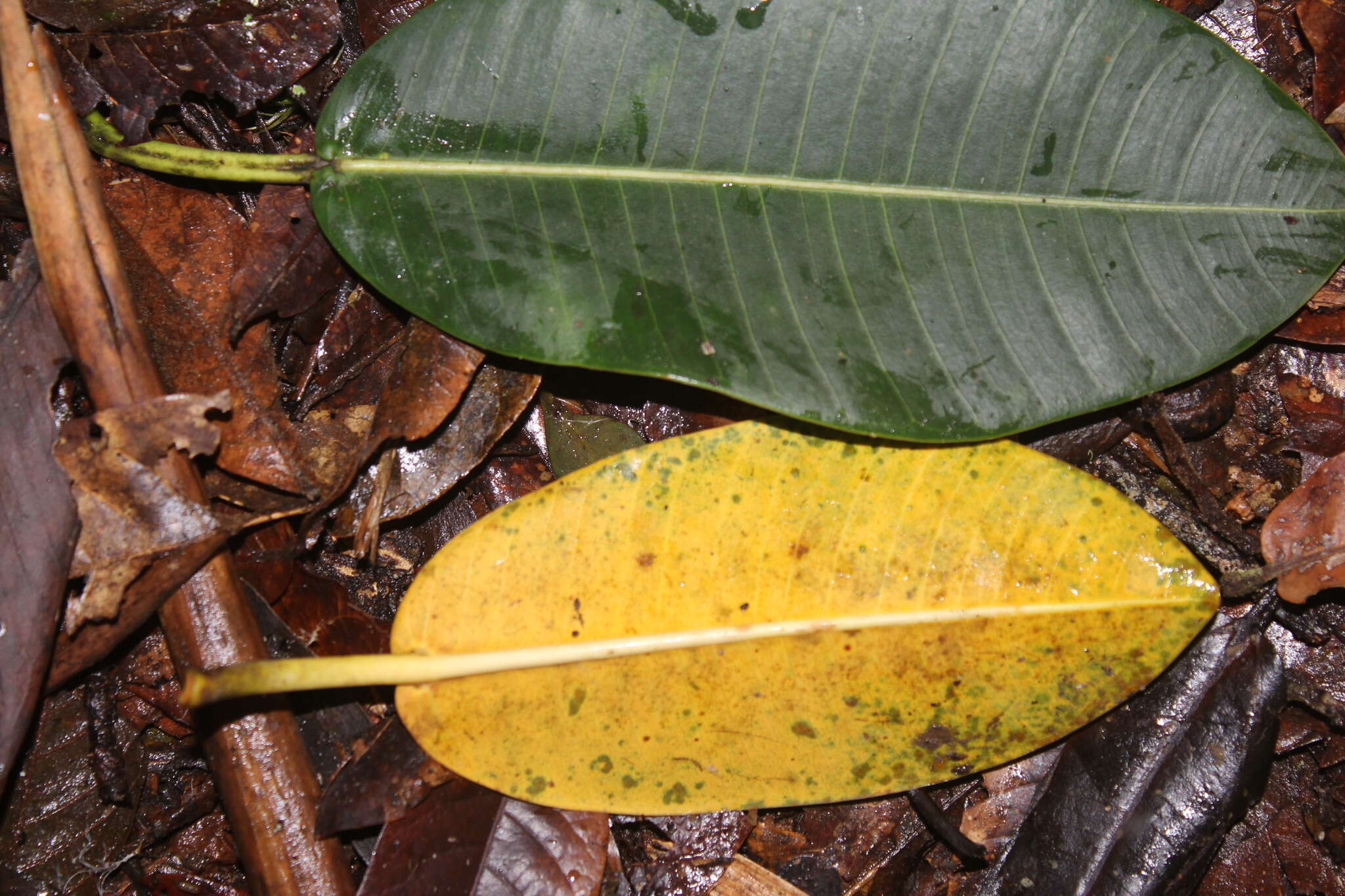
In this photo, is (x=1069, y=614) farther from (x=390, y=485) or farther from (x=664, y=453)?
(x=390, y=485)

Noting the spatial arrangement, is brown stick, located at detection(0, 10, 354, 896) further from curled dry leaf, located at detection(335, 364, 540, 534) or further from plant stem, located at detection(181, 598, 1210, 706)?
curled dry leaf, located at detection(335, 364, 540, 534)

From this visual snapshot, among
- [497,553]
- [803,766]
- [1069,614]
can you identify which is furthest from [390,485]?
[1069,614]

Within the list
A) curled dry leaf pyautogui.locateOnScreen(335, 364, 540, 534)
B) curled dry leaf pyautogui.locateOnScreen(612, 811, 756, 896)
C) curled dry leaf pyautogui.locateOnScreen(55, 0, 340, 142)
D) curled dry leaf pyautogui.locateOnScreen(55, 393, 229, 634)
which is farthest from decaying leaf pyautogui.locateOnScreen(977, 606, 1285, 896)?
curled dry leaf pyautogui.locateOnScreen(55, 0, 340, 142)

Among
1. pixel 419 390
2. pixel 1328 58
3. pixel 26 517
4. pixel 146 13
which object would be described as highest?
pixel 1328 58

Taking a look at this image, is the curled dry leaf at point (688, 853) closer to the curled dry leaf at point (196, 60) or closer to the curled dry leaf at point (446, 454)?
the curled dry leaf at point (446, 454)

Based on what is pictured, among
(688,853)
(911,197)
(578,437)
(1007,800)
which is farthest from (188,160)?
(1007,800)

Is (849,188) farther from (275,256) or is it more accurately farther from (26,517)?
(26,517)

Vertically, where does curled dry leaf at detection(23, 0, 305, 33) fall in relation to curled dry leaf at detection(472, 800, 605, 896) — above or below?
above
